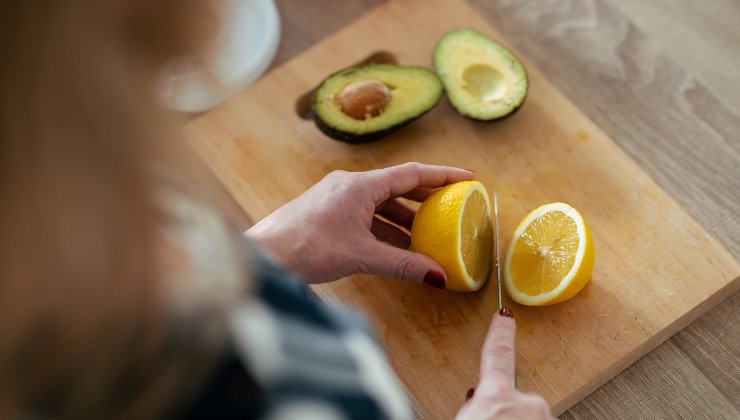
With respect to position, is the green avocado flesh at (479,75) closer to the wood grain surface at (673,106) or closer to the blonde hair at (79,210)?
the wood grain surface at (673,106)

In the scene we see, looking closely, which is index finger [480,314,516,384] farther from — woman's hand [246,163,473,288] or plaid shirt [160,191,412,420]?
plaid shirt [160,191,412,420]

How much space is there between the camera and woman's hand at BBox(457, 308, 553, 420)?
0.92m

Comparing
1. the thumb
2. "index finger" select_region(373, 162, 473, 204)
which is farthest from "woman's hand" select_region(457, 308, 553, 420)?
"index finger" select_region(373, 162, 473, 204)

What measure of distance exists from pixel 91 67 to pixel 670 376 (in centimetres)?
94

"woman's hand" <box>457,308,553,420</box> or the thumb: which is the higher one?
the thumb

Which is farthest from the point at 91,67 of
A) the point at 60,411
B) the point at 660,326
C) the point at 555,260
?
the point at 660,326

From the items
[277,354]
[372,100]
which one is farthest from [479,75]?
[277,354]

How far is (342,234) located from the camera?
3.58 ft

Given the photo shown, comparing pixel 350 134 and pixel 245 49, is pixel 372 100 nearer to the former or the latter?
pixel 350 134

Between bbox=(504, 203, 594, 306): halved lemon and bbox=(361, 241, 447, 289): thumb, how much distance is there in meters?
0.12

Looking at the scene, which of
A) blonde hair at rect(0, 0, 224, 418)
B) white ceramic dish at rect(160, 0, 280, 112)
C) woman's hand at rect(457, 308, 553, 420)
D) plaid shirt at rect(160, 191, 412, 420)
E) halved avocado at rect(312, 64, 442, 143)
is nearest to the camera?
blonde hair at rect(0, 0, 224, 418)

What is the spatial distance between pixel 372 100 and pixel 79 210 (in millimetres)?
832

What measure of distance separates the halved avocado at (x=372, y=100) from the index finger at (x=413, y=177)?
148mm

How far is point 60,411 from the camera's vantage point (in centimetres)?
55
